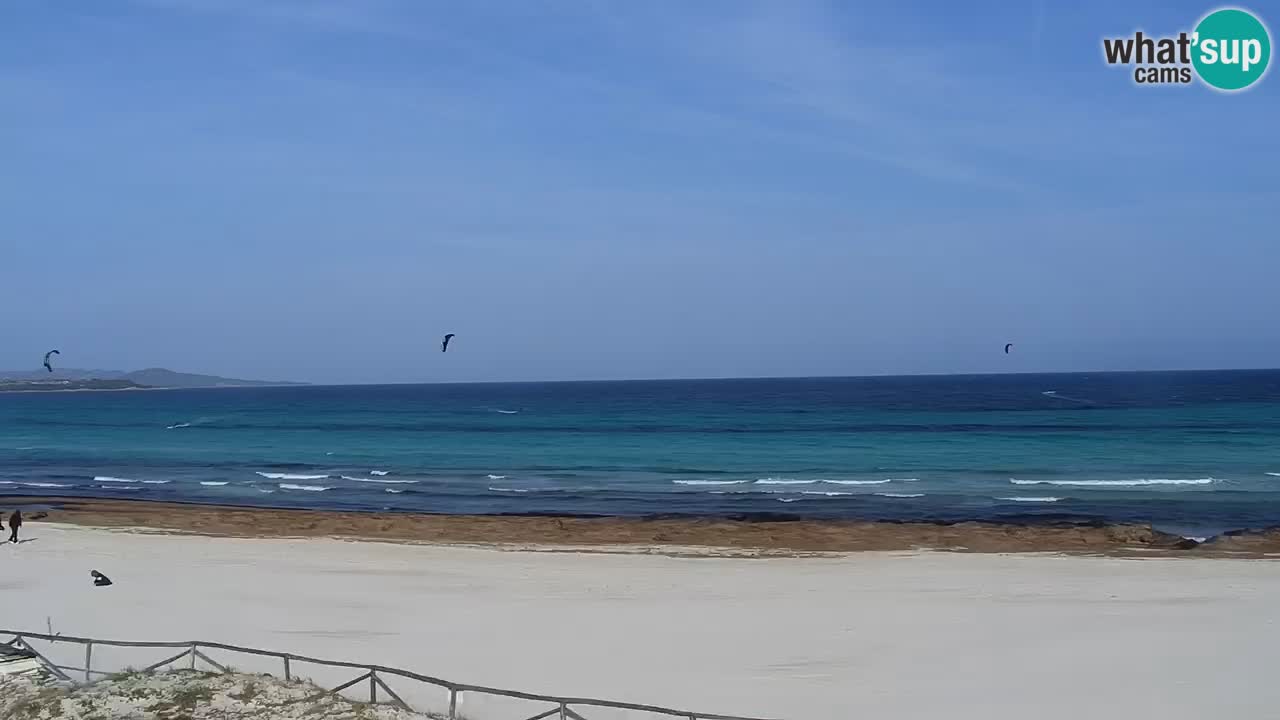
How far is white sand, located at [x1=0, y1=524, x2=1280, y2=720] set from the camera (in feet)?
41.1

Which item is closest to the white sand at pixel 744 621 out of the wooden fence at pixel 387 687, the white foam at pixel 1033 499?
the wooden fence at pixel 387 687

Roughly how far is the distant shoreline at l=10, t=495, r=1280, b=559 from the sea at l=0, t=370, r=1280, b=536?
196 cm

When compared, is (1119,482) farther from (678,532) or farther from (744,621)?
(744,621)

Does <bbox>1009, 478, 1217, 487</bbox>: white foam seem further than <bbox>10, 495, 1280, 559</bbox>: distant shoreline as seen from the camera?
Yes

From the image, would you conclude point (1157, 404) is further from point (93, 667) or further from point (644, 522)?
point (93, 667)

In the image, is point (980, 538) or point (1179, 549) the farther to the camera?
point (980, 538)

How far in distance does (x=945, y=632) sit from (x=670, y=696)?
4975mm

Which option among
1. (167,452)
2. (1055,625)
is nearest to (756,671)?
(1055,625)

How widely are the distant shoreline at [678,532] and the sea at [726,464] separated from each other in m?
1.96

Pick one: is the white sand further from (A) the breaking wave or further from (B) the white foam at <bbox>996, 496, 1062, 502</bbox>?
(A) the breaking wave

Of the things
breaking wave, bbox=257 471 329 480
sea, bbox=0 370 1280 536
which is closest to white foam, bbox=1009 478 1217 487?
sea, bbox=0 370 1280 536

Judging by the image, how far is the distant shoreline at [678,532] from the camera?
23.1 m

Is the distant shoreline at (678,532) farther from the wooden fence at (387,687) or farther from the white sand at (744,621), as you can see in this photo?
the wooden fence at (387,687)

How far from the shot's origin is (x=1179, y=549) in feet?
73.8
